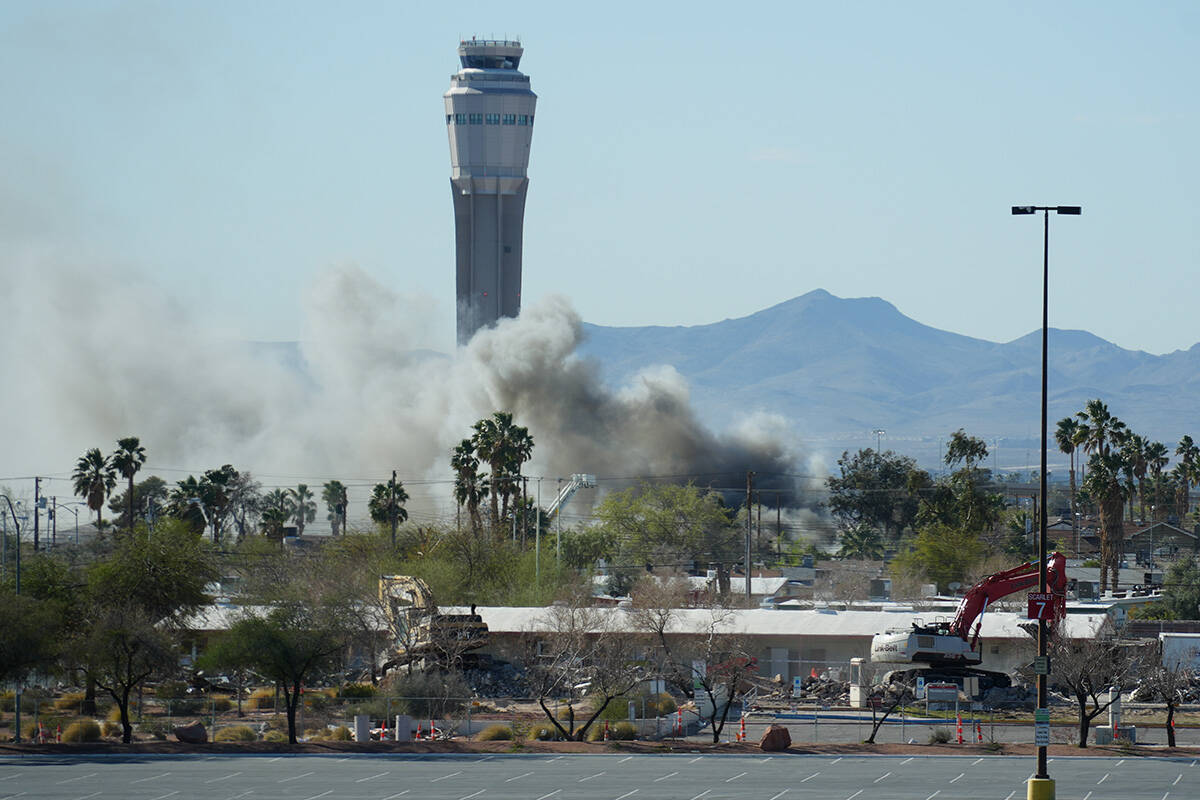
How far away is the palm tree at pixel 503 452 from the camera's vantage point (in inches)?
4348

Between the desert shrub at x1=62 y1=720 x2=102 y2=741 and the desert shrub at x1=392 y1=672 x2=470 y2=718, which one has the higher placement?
the desert shrub at x1=392 y1=672 x2=470 y2=718

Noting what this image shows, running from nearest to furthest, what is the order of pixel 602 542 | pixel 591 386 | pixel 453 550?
pixel 453 550, pixel 602 542, pixel 591 386

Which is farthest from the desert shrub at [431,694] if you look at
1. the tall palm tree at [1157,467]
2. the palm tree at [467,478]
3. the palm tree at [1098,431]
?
the tall palm tree at [1157,467]

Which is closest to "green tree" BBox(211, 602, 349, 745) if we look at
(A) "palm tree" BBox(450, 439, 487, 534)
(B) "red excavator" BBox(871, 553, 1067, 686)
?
(B) "red excavator" BBox(871, 553, 1067, 686)

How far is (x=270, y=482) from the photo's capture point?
181 meters

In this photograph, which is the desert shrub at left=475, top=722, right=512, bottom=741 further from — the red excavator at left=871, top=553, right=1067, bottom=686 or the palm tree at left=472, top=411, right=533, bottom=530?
the palm tree at left=472, top=411, right=533, bottom=530

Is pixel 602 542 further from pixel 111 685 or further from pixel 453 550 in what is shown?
pixel 111 685

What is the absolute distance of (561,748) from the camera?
52.8 metres

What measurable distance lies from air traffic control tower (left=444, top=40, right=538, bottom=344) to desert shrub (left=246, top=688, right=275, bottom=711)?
345 feet

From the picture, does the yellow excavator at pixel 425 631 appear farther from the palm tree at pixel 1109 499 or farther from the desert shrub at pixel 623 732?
the palm tree at pixel 1109 499

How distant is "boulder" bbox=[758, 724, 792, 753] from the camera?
51750 mm

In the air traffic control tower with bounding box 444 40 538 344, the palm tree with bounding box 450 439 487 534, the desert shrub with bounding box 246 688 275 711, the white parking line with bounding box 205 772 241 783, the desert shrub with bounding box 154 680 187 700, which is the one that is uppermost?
the air traffic control tower with bounding box 444 40 538 344

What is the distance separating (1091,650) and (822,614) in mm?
19618

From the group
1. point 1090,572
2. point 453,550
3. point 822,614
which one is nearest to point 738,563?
point 1090,572
